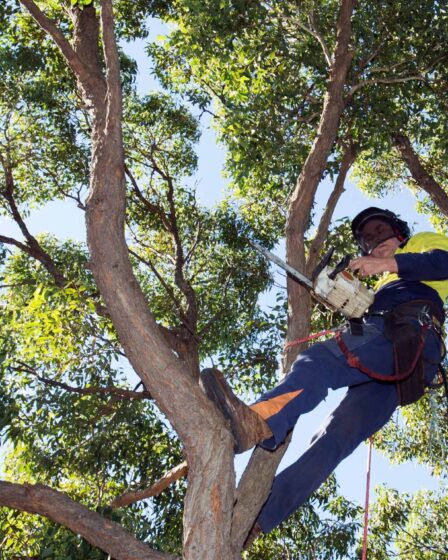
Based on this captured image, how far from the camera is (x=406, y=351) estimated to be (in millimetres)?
4031

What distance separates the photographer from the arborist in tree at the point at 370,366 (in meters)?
3.62

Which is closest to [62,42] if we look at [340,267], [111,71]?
[111,71]

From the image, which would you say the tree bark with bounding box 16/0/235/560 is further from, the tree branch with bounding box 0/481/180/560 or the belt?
the belt

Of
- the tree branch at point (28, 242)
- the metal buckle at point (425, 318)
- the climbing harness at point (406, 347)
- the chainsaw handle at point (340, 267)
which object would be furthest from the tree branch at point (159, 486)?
the tree branch at point (28, 242)

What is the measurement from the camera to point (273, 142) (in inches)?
275

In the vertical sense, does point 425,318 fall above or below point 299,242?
below

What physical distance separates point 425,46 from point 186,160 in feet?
13.5

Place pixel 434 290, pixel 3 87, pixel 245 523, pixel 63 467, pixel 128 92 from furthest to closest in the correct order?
1. pixel 128 92
2. pixel 3 87
3. pixel 63 467
4. pixel 434 290
5. pixel 245 523

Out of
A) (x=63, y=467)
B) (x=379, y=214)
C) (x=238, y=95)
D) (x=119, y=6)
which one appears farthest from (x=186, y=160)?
(x=379, y=214)

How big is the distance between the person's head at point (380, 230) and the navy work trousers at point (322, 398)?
2.06 feet

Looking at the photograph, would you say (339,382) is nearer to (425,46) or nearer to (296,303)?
(296,303)

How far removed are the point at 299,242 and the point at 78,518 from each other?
7.39 ft

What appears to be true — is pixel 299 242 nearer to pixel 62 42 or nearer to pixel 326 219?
pixel 326 219

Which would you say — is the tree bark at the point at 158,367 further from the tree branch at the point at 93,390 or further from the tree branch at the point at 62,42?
the tree branch at the point at 93,390
